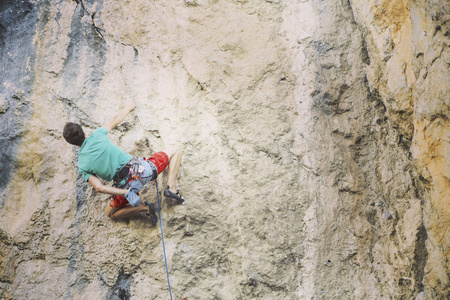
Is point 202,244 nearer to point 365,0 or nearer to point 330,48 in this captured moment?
point 330,48

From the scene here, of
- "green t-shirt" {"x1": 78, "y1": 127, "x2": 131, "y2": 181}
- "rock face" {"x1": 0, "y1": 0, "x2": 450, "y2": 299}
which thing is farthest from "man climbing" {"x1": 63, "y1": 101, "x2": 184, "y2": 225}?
"rock face" {"x1": 0, "y1": 0, "x2": 450, "y2": 299}

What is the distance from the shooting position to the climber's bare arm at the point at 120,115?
3.62 m

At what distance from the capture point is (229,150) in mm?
4004

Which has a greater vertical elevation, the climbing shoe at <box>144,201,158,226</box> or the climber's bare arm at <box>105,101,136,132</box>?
the climber's bare arm at <box>105,101,136,132</box>

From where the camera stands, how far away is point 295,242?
377 centimetres

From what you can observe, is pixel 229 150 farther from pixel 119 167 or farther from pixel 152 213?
pixel 119 167

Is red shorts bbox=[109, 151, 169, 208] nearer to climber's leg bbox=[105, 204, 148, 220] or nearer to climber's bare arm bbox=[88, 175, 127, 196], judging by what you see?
climber's leg bbox=[105, 204, 148, 220]

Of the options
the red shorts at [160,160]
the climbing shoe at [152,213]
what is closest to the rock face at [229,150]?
the climbing shoe at [152,213]

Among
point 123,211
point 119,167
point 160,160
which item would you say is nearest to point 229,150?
point 160,160

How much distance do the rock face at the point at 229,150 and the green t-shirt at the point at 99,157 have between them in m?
0.51

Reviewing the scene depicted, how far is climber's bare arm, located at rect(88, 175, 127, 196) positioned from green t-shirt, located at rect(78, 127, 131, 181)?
0.23 ft

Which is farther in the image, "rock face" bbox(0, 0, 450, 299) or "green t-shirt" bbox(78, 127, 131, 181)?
"rock face" bbox(0, 0, 450, 299)

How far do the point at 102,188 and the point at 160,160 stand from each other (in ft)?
2.07

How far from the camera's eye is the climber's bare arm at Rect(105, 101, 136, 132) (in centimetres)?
362
